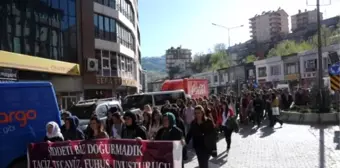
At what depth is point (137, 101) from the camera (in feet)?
76.2

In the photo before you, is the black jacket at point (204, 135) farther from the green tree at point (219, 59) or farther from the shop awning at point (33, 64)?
the green tree at point (219, 59)

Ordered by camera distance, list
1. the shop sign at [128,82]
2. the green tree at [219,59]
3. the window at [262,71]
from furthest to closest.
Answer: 1. the green tree at [219,59]
2. the window at [262,71]
3. the shop sign at [128,82]

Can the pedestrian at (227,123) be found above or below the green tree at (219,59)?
below

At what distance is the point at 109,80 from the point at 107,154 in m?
32.3

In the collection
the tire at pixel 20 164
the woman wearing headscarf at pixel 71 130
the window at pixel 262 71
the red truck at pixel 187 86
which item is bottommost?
the tire at pixel 20 164

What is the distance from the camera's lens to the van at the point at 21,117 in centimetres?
862

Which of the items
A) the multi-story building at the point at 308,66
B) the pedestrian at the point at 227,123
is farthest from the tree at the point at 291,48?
the pedestrian at the point at 227,123

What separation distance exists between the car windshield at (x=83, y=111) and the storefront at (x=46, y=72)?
376 cm

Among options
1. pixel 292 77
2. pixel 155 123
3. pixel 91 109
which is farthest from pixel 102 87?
pixel 292 77

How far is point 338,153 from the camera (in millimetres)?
12188

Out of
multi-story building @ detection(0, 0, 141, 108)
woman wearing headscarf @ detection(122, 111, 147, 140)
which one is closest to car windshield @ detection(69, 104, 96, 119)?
multi-story building @ detection(0, 0, 141, 108)

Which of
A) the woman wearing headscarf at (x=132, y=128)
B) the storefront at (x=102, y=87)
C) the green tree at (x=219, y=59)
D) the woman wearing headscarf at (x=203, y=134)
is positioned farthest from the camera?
the green tree at (x=219, y=59)

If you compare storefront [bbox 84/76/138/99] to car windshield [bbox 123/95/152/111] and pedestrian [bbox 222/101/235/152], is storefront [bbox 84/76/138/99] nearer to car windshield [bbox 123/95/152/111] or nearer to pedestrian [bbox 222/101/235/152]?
car windshield [bbox 123/95/152/111]

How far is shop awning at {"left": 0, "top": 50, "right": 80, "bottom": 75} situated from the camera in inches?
887
